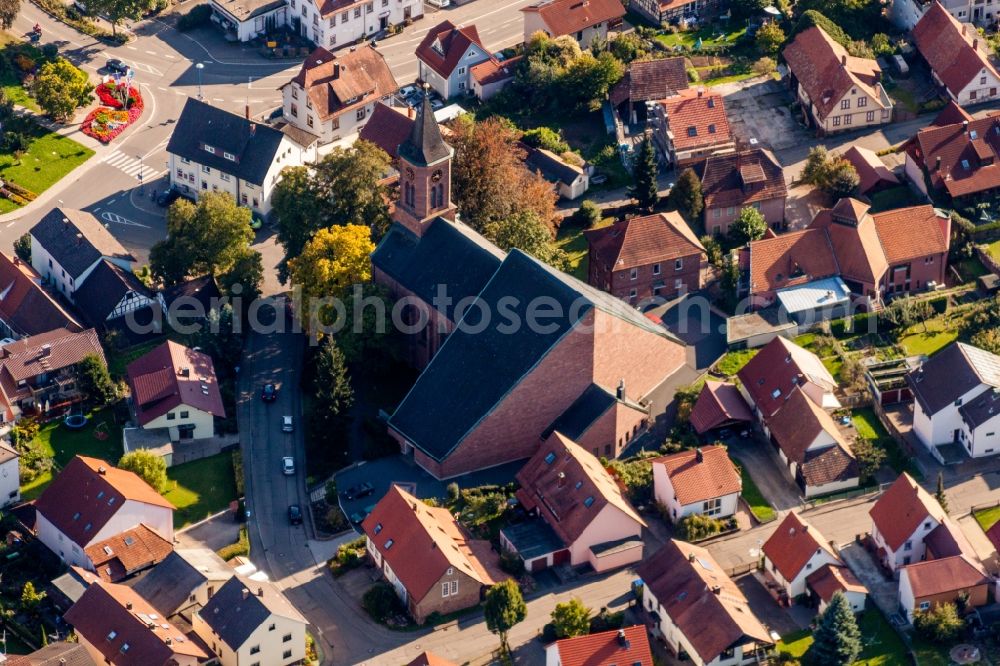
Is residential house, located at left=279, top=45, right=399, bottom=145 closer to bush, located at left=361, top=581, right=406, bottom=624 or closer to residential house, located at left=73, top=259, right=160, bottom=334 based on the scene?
residential house, located at left=73, top=259, right=160, bottom=334

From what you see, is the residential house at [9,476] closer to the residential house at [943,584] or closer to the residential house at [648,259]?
the residential house at [648,259]

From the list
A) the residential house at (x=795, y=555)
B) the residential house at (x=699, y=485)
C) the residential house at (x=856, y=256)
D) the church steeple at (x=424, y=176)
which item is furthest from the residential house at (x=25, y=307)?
the residential house at (x=795, y=555)

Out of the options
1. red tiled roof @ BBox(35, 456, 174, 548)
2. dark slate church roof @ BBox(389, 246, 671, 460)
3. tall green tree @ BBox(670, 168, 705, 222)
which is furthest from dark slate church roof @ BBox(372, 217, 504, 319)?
red tiled roof @ BBox(35, 456, 174, 548)

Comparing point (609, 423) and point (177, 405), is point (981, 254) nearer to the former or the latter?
point (609, 423)

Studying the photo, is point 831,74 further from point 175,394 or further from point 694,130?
point 175,394

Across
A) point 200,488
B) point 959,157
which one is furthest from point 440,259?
point 959,157
